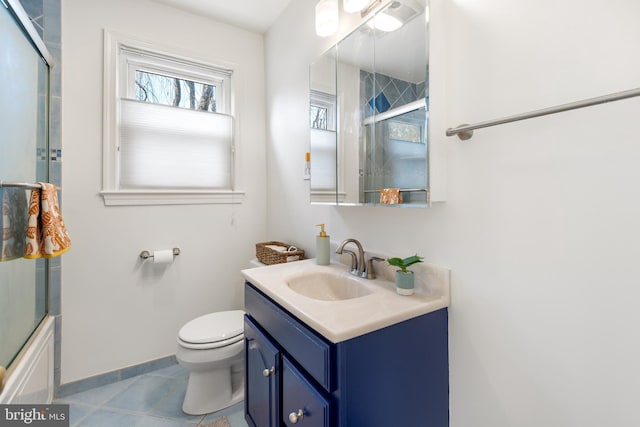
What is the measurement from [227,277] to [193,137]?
1.08m

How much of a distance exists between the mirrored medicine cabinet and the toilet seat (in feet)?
2.86

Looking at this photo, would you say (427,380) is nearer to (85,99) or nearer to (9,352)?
(9,352)

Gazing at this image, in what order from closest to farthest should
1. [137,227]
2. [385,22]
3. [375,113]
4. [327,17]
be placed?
[385,22] < [375,113] < [327,17] < [137,227]

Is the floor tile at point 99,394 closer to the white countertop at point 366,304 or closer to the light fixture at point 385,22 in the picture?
the white countertop at point 366,304

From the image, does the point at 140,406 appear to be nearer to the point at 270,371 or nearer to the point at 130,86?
the point at 270,371

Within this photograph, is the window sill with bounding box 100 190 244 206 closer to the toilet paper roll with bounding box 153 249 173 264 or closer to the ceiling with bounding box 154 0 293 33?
the toilet paper roll with bounding box 153 249 173 264

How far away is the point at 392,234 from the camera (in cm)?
121

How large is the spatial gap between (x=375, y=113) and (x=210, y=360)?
149 cm

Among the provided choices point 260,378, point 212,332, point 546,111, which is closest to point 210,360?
point 212,332

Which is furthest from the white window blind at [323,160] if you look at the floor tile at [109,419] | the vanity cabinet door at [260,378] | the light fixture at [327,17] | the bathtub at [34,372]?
the floor tile at [109,419]

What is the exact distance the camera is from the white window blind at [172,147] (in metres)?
1.83

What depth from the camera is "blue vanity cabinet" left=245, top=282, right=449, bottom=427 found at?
761 millimetres

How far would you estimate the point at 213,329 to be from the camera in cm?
159

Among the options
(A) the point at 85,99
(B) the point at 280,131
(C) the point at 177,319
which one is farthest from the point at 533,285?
(A) the point at 85,99
